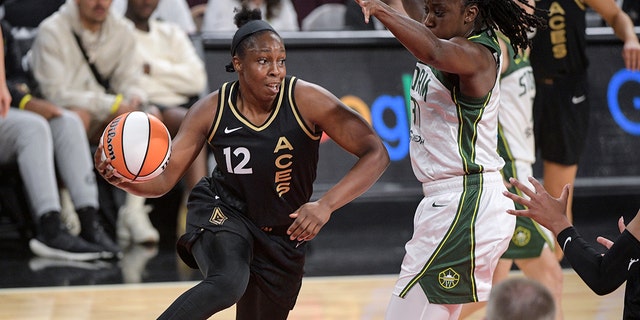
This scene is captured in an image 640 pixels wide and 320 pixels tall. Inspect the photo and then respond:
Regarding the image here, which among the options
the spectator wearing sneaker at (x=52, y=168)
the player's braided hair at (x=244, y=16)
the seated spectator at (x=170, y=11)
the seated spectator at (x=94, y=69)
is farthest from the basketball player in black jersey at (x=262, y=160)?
the seated spectator at (x=170, y=11)

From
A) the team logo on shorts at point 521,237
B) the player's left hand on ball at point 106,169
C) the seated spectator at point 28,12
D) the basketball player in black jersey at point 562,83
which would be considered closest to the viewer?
the player's left hand on ball at point 106,169

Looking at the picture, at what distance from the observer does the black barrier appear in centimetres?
866

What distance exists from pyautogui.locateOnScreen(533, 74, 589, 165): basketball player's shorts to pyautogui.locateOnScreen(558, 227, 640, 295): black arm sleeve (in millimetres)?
3175

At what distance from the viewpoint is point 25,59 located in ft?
26.7

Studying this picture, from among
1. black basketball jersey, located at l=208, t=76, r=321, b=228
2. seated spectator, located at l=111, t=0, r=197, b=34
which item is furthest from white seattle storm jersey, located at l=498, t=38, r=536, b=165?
seated spectator, located at l=111, t=0, r=197, b=34

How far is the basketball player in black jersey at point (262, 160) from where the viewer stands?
4180 mm

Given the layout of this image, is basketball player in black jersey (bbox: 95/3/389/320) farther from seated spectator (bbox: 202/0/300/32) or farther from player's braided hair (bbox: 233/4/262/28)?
seated spectator (bbox: 202/0/300/32)

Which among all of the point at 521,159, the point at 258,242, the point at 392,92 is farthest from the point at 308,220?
the point at 392,92

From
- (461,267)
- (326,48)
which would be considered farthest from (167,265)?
(461,267)

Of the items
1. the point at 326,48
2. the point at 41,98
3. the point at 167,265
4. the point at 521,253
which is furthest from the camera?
the point at 326,48

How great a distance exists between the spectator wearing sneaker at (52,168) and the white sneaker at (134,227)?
27cm

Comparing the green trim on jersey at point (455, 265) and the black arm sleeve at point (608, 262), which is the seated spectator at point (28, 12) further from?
the black arm sleeve at point (608, 262)

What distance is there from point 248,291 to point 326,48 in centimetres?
477

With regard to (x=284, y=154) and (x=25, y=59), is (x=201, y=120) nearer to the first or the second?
(x=284, y=154)
